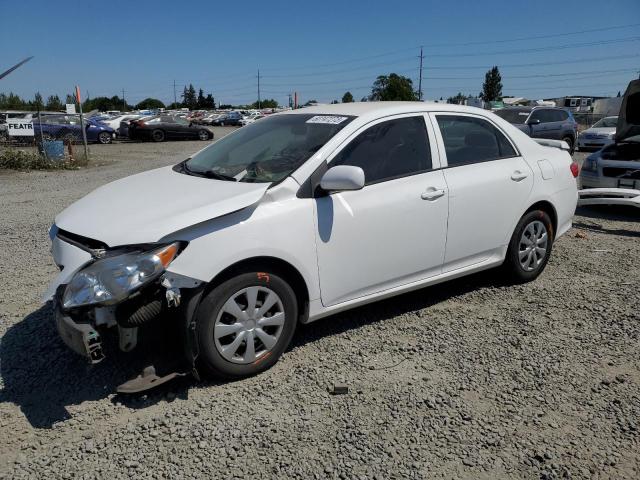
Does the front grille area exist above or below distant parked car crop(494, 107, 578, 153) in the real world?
below

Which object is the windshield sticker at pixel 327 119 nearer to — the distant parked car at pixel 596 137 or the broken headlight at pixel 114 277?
the broken headlight at pixel 114 277

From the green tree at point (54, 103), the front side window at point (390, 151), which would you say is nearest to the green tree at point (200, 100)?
the green tree at point (54, 103)

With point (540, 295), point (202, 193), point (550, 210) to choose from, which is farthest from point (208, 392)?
point (550, 210)

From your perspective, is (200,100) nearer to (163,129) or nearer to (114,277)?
(163,129)

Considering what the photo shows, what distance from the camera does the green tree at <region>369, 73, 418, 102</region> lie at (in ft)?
182

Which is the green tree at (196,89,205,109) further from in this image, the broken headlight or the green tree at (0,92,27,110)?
the broken headlight

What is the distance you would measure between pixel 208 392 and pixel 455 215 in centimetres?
223

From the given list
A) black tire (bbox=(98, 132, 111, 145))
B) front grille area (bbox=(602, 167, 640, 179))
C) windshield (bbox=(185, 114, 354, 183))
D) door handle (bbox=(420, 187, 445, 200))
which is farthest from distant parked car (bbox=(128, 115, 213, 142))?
door handle (bbox=(420, 187, 445, 200))

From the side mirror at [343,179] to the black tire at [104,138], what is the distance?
25.3 m

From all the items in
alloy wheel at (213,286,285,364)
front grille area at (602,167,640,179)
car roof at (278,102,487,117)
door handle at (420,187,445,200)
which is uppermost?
car roof at (278,102,487,117)

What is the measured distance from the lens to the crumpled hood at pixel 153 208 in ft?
9.84

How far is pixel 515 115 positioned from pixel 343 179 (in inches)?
673

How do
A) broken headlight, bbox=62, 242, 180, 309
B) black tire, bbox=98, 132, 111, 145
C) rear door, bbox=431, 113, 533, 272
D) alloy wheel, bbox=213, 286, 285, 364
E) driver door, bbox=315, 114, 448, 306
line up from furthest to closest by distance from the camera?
black tire, bbox=98, 132, 111, 145 < rear door, bbox=431, 113, 533, 272 < driver door, bbox=315, 114, 448, 306 < alloy wheel, bbox=213, 286, 285, 364 < broken headlight, bbox=62, 242, 180, 309

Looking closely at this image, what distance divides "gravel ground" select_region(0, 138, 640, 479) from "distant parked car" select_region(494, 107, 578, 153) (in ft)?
46.0
